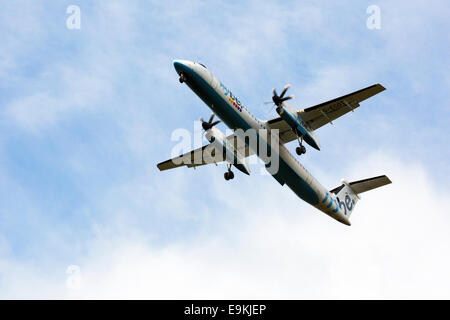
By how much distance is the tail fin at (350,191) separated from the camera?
4006 centimetres

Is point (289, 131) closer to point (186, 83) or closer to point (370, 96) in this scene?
point (370, 96)

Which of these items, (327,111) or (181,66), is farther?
(327,111)

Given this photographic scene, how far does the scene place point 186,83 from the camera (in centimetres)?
3086

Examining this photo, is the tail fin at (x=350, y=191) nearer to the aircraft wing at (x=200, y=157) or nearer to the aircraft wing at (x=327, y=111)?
the aircraft wing at (x=327, y=111)

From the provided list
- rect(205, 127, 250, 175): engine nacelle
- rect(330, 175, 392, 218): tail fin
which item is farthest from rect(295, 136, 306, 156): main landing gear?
rect(330, 175, 392, 218): tail fin

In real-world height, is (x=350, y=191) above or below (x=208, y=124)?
below

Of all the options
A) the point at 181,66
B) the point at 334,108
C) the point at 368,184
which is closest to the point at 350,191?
the point at 368,184

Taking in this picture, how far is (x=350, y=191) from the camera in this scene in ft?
137

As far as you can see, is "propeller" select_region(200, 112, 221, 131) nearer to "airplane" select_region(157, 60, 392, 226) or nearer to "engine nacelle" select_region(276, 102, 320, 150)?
"airplane" select_region(157, 60, 392, 226)

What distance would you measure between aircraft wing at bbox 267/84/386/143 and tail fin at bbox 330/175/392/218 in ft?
23.8

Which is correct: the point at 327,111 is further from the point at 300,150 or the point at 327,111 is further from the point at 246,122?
the point at 246,122

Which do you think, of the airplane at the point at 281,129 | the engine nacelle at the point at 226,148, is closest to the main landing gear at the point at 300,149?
the airplane at the point at 281,129

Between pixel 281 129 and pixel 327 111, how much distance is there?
341 cm
